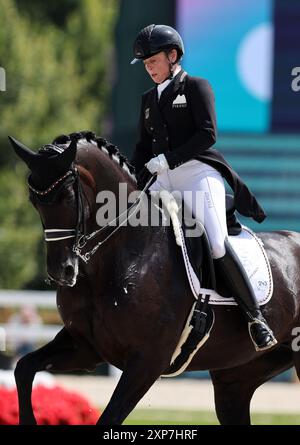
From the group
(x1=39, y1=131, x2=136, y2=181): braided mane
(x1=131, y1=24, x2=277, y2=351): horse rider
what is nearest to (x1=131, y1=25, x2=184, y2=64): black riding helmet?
(x1=131, y1=24, x2=277, y2=351): horse rider

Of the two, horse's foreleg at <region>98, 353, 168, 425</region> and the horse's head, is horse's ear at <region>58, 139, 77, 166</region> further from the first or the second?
horse's foreleg at <region>98, 353, 168, 425</region>

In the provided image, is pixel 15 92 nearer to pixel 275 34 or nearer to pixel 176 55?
pixel 275 34

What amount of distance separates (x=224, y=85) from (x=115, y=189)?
9.46 metres

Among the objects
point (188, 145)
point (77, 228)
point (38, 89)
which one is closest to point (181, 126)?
point (188, 145)

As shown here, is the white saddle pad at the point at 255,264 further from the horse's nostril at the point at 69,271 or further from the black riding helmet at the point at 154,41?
the black riding helmet at the point at 154,41

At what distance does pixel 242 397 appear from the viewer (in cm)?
766

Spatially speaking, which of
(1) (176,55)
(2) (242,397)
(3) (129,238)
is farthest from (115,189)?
(2) (242,397)

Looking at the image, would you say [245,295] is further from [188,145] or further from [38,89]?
[38,89]

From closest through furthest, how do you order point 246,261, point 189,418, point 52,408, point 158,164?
1. point 158,164
2. point 246,261
3. point 52,408
4. point 189,418

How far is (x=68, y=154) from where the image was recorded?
613 cm

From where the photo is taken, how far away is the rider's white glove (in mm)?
6680

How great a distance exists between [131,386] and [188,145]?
5.12 ft

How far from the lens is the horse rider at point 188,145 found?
6730 mm

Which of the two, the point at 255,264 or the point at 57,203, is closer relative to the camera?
the point at 57,203
